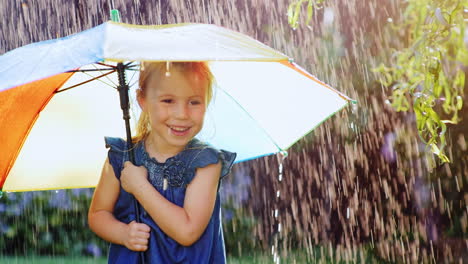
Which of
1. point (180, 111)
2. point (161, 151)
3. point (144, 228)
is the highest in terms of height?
point (180, 111)

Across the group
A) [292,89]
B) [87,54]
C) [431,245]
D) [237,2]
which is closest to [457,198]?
[431,245]

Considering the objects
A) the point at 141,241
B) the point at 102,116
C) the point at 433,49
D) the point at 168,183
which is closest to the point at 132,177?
the point at 168,183

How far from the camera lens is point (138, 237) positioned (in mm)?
2609

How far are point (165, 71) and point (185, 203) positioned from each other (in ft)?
1.62

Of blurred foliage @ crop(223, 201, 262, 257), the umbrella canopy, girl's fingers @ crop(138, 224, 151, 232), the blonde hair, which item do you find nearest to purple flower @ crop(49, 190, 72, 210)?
blurred foliage @ crop(223, 201, 262, 257)

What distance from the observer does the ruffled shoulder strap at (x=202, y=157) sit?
2.65m

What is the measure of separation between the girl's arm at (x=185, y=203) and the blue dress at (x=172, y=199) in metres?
0.04

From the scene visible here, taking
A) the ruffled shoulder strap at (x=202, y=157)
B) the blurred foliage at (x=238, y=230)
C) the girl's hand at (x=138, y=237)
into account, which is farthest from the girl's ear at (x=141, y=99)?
the blurred foliage at (x=238, y=230)

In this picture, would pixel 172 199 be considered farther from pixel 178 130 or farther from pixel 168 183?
pixel 178 130

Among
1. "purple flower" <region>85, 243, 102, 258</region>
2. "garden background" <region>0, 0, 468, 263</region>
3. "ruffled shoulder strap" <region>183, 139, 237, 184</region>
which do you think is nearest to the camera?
"ruffled shoulder strap" <region>183, 139, 237, 184</region>

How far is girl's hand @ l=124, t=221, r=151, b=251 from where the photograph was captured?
8.55 ft

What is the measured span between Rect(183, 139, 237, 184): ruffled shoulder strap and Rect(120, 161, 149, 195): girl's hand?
0.16m

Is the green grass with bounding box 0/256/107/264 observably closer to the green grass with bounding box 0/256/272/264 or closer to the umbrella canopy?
the green grass with bounding box 0/256/272/264

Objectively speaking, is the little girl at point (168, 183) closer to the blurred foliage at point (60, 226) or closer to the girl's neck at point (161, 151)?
the girl's neck at point (161, 151)
